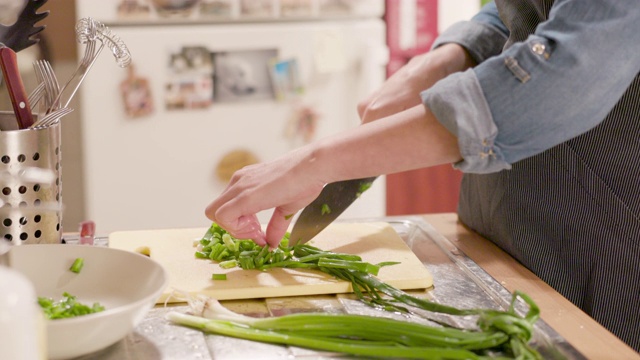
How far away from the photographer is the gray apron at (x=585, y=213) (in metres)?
1.33

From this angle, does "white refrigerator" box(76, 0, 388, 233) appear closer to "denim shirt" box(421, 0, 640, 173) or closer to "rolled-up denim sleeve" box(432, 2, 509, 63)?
"rolled-up denim sleeve" box(432, 2, 509, 63)

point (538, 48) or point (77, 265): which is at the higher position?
point (538, 48)

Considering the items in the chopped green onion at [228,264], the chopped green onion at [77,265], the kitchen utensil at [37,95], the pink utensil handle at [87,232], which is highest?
the kitchen utensil at [37,95]

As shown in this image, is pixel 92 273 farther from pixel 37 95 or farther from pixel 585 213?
pixel 585 213

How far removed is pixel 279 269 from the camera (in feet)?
4.37

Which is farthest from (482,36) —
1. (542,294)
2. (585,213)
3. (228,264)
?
(228,264)

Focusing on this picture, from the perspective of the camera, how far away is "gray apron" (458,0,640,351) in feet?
4.35

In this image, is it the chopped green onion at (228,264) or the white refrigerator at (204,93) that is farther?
the white refrigerator at (204,93)

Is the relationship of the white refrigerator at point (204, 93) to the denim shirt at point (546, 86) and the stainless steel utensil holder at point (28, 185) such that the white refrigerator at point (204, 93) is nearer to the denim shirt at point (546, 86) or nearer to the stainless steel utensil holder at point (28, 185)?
the stainless steel utensil holder at point (28, 185)

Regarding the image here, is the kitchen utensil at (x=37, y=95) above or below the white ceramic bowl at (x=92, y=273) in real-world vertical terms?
above

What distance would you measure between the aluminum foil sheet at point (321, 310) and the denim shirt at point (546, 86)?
0.21m

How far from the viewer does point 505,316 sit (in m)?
1.07

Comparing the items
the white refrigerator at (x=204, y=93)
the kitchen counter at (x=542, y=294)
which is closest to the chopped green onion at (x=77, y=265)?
the kitchen counter at (x=542, y=294)

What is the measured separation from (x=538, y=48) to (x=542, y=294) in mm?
366
